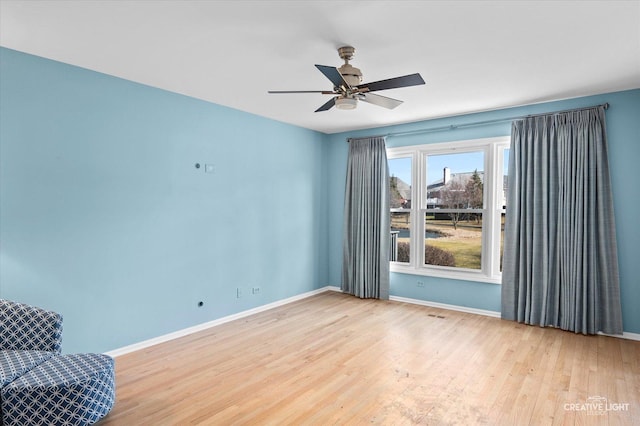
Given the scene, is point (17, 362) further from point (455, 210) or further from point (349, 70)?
point (455, 210)

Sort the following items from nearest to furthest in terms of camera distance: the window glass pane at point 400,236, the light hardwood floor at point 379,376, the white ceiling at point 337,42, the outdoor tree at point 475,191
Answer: the white ceiling at point 337,42, the light hardwood floor at point 379,376, the outdoor tree at point 475,191, the window glass pane at point 400,236

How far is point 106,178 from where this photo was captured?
11.9 ft

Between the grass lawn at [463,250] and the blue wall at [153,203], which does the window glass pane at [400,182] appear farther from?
the grass lawn at [463,250]

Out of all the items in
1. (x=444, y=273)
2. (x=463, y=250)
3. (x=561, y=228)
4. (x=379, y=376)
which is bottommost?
(x=379, y=376)

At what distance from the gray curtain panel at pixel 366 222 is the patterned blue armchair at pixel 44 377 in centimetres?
408

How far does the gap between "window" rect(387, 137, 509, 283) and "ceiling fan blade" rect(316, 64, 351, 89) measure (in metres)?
2.97

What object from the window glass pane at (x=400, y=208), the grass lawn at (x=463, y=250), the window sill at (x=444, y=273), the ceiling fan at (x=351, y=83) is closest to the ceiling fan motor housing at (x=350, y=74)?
the ceiling fan at (x=351, y=83)

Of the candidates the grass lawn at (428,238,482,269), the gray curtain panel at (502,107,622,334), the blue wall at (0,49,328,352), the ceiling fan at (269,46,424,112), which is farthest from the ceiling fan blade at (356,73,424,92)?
the grass lawn at (428,238,482,269)

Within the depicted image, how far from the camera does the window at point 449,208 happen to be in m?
5.09

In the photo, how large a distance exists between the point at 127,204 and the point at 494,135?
471 cm

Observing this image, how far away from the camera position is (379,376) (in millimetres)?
3232

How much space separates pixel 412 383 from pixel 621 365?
209 cm

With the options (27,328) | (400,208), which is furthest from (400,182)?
(27,328)

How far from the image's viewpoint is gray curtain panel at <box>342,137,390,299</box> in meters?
5.93
